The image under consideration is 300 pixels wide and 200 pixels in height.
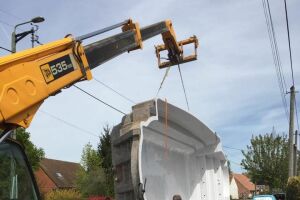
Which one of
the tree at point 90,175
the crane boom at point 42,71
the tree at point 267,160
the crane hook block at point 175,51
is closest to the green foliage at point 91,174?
the tree at point 90,175

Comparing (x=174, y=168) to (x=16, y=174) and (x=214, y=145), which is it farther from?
(x=16, y=174)

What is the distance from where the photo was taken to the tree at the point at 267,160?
39.9 meters

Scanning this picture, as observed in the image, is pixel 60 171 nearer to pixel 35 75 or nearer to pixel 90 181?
pixel 90 181

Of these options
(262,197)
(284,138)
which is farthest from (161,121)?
(284,138)

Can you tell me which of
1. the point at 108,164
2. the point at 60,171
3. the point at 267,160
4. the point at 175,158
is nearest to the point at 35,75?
the point at 175,158

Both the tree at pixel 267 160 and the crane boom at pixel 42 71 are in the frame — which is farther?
the tree at pixel 267 160

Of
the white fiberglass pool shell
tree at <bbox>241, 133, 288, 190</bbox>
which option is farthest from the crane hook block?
tree at <bbox>241, 133, 288, 190</bbox>

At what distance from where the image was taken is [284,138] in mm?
41469

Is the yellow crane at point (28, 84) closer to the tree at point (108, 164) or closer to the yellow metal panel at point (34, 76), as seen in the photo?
the yellow metal panel at point (34, 76)

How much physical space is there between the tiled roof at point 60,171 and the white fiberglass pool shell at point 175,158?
34.9 m

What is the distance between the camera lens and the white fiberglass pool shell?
6.62 metres

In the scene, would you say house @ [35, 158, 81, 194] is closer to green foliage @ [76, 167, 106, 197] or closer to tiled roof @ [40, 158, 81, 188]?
tiled roof @ [40, 158, 81, 188]

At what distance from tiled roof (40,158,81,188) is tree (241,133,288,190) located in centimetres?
1482

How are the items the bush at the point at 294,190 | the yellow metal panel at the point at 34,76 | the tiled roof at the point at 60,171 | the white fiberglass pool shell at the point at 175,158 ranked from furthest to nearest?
the tiled roof at the point at 60,171
the bush at the point at 294,190
the white fiberglass pool shell at the point at 175,158
the yellow metal panel at the point at 34,76
